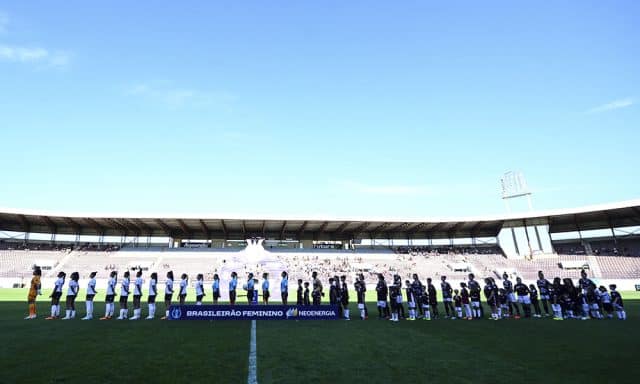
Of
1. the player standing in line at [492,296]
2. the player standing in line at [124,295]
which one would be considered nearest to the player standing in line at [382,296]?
the player standing in line at [492,296]

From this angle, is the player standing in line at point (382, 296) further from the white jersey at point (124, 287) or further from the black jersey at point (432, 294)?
the white jersey at point (124, 287)

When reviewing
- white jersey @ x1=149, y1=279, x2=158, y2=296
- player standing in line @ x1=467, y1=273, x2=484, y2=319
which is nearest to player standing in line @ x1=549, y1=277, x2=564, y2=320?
player standing in line @ x1=467, y1=273, x2=484, y2=319

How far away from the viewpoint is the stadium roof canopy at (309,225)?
44.5 meters

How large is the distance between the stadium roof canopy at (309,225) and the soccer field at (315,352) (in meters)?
35.5

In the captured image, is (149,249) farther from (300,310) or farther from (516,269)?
(516,269)

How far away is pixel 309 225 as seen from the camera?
5028 cm

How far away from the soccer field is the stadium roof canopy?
35.5 meters

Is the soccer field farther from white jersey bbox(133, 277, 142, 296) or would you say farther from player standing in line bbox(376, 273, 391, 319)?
player standing in line bbox(376, 273, 391, 319)

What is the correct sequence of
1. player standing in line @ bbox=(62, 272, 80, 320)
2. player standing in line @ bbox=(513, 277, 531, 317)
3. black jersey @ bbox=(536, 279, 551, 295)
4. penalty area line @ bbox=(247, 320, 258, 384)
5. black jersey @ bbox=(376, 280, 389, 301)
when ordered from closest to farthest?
penalty area line @ bbox=(247, 320, 258, 384)
player standing in line @ bbox=(62, 272, 80, 320)
black jersey @ bbox=(376, 280, 389, 301)
player standing in line @ bbox=(513, 277, 531, 317)
black jersey @ bbox=(536, 279, 551, 295)

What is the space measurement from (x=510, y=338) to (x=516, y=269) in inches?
1634

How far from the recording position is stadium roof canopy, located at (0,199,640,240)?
44.5 metres

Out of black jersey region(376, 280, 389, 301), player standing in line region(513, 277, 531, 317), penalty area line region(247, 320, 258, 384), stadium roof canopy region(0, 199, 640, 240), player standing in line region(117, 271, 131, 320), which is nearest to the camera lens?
penalty area line region(247, 320, 258, 384)

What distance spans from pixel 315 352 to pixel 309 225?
42.9 metres

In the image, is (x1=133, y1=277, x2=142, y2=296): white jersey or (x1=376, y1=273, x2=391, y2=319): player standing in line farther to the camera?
(x1=376, y1=273, x2=391, y2=319): player standing in line
